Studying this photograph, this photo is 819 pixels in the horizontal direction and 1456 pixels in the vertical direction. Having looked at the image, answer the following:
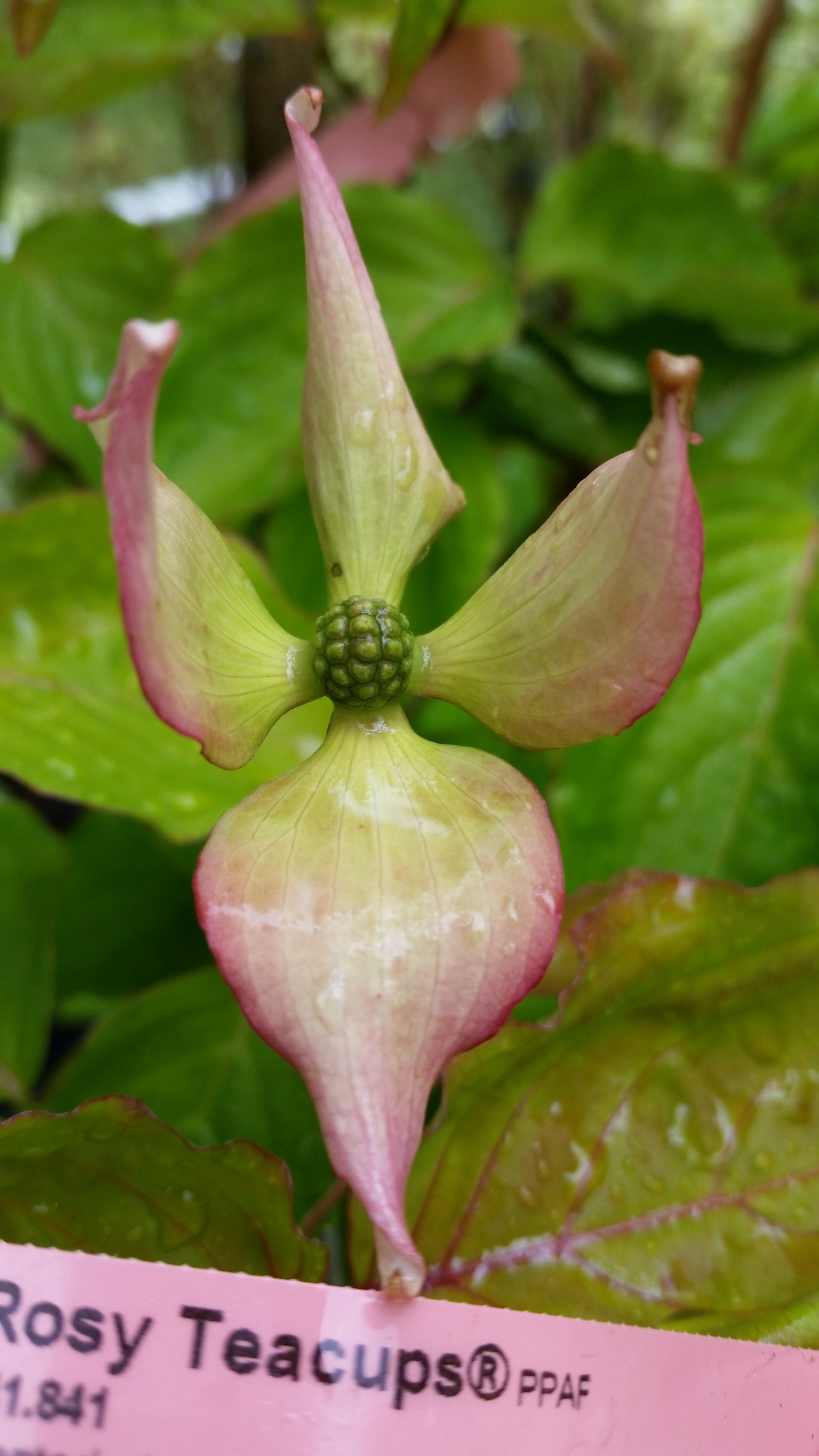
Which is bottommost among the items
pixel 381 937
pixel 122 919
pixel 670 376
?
pixel 122 919

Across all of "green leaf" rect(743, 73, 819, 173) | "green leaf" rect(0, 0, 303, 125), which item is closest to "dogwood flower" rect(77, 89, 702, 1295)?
"green leaf" rect(0, 0, 303, 125)

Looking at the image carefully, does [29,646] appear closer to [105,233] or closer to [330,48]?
[105,233]

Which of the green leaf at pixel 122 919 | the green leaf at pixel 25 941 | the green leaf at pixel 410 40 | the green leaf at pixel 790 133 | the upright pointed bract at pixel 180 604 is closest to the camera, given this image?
the upright pointed bract at pixel 180 604

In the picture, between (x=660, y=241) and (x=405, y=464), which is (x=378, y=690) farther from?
(x=660, y=241)

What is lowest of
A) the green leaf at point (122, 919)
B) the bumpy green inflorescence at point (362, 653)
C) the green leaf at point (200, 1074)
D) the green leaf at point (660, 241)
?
the green leaf at point (122, 919)

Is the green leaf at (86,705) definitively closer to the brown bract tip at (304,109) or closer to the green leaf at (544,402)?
the brown bract tip at (304,109)

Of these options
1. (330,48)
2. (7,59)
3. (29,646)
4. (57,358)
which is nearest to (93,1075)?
(29,646)

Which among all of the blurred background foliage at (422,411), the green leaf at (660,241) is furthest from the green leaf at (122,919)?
the green leaf at (660,241)

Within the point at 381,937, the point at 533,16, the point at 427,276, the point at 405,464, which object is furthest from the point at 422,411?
the point at 381,937

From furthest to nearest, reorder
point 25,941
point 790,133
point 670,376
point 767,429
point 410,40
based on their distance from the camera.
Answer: point 790,133, point 767,429, point 25,941, point 410,40, point 670,376
